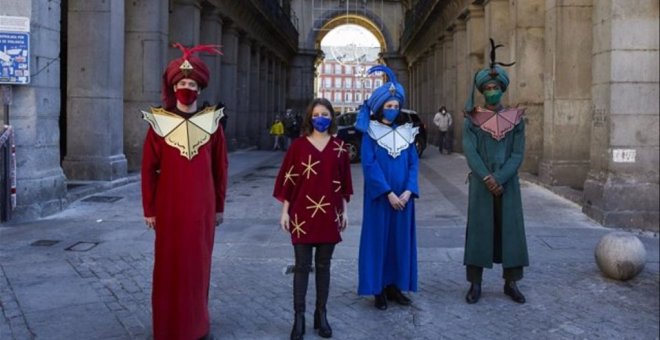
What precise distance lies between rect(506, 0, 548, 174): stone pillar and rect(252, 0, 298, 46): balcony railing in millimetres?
14519

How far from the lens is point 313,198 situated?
4652mm

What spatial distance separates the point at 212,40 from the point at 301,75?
26.9 metres

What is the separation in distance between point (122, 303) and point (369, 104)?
9.11 ft

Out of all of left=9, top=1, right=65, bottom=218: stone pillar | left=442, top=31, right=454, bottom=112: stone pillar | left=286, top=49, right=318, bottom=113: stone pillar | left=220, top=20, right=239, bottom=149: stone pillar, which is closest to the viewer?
left=9, top=1, right=65, bottom=218: stone pillar

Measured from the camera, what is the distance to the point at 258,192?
13320mm

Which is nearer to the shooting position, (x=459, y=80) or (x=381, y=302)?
A: (x=381, y=302)

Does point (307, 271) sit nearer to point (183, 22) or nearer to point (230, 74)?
point (183, 22)

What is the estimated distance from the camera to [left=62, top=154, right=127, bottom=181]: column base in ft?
42.2

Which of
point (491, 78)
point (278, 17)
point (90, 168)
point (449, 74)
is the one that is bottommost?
point (90, 168)

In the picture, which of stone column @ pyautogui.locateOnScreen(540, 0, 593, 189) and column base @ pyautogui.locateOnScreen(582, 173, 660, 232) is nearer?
column base @ pyautogui.locateOnScreen(582, 173, 660, 232)

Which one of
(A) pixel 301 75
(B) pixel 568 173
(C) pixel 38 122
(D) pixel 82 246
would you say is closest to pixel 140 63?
(C) pixel 38 122

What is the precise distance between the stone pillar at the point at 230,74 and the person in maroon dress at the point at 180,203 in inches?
799

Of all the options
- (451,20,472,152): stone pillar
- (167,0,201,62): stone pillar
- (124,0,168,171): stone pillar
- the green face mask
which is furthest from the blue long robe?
(451,20,472,152): stone pillar

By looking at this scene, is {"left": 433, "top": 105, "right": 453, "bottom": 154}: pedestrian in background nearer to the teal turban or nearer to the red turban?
the teal turban
